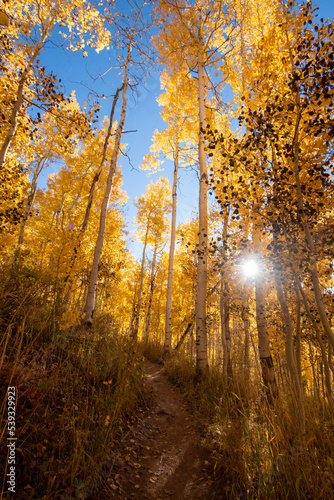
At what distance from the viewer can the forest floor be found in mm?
2393

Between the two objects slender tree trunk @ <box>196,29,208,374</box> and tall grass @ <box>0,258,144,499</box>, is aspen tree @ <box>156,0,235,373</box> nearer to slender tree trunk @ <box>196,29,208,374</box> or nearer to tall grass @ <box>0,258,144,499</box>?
slender tree trunk @ <box>196,29,208,374</box>

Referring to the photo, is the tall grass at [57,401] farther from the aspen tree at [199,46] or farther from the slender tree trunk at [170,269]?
the slender tree trunk at [170,269]

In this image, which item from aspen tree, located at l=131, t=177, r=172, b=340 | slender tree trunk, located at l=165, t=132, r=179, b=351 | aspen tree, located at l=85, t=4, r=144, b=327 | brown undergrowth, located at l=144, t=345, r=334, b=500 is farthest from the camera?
aspen tree, located at l=131, t=177, r=172, b=340

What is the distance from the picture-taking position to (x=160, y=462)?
9.76ft

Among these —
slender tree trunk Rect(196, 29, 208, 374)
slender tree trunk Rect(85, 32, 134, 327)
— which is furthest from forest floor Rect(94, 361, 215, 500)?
slender tree trunk Rect(85, 32, 134, 327)

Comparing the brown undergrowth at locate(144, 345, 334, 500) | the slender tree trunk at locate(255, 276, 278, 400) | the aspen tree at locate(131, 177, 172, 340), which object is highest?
the aspen tree at locate(131, 177, 172, 340)

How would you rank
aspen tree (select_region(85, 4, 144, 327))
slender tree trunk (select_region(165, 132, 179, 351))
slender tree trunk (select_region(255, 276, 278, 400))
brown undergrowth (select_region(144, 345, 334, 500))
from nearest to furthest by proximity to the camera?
brown undergrowth (select_region(144, 345, 334, 500)) → slender tree trunk (select_region(255, 276, 278, 400)) → aspen tree (select_region(85, 4, 144, 327)) → slender tree trunk (select_region(165, 132, 179, 351))

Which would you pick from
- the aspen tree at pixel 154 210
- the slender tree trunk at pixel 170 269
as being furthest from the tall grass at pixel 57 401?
the aspen tree at pixel 154 210

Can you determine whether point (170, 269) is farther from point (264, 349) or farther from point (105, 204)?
point (264, 349)

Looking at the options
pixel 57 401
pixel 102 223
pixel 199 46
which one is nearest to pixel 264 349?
pixel 57 401

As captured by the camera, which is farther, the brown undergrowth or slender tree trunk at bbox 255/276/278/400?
slender tree trunk at bbox 255/276/278/400

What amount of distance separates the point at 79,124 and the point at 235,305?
24.7 feet

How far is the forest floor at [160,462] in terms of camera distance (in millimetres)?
2393

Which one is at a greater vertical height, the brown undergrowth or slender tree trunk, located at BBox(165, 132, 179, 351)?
slender tree trunk, located at BBox(165, 132, 179, 351)
